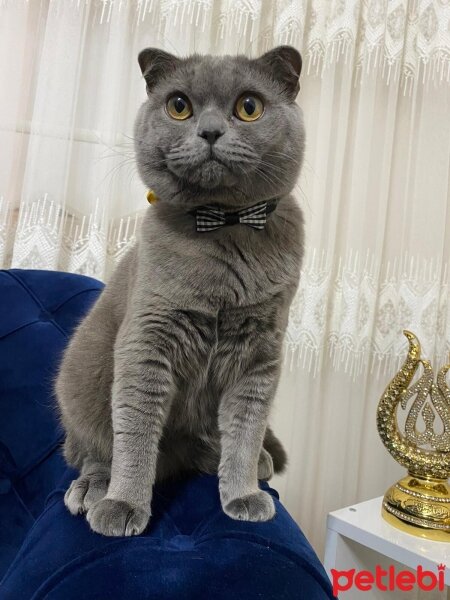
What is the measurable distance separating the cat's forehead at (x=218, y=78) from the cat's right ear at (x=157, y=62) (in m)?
0.02

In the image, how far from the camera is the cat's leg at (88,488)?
72cm

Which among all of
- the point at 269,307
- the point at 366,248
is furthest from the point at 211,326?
the point at 366,248

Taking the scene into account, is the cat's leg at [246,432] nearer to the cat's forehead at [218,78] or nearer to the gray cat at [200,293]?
the gray cat at [200,293]

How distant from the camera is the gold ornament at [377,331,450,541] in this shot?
109cm

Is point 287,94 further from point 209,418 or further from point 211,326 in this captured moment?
point 209,418

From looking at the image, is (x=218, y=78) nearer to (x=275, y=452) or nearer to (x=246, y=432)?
(x=246, y=432)

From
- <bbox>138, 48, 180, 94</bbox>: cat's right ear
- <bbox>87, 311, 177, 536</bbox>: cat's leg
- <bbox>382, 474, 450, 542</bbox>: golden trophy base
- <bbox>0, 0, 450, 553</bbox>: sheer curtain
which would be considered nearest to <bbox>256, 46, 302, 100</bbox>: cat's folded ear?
<bbox>138, 48, 180, 94</bbox>: cat's right ear

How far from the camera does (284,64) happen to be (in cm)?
74

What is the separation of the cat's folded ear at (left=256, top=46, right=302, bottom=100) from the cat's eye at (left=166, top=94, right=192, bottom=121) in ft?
0.45

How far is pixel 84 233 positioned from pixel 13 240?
0.56 ft

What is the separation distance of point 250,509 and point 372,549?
1.99 feet

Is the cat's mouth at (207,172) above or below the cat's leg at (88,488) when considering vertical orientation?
above

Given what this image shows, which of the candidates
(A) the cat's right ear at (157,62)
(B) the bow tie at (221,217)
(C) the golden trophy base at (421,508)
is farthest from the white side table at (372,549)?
(A) the cat's right ear at (157,62)

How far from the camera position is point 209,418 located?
0.83 meters
